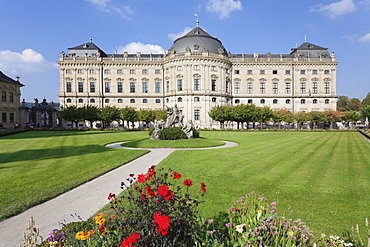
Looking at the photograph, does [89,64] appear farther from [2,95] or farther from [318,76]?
[318,76]

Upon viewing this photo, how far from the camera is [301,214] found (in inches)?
237

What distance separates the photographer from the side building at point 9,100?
45000mm

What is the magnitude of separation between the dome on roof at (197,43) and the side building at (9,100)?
39.1 meters

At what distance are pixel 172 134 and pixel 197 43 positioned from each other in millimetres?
44103


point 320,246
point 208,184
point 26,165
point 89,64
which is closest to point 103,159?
point 26,165

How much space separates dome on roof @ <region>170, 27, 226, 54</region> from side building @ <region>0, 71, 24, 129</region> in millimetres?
39149

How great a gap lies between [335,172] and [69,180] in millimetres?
12467

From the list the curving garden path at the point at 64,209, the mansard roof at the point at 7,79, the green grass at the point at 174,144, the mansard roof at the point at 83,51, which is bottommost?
the curving garden path at the point at 64,209

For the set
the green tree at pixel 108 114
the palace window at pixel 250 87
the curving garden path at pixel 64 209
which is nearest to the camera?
the curving garden path at pixel 64 209

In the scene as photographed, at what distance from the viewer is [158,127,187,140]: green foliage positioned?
945 inches

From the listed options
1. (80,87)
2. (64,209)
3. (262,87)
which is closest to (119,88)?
(80,87)

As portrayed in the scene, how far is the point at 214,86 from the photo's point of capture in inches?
2416

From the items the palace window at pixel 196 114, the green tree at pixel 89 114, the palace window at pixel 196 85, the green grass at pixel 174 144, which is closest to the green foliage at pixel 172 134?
the green grass at pixel 174 144

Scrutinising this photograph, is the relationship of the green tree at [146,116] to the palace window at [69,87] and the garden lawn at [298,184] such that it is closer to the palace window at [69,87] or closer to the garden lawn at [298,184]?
the palace window at [69,87]
